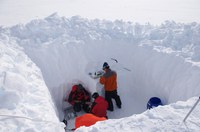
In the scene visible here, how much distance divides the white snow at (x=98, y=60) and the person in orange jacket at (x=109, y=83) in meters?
0.33

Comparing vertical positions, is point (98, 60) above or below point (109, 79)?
above

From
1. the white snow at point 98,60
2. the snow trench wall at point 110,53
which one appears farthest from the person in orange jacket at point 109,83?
the snow trench wall at point 110,53

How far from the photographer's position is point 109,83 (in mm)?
6480

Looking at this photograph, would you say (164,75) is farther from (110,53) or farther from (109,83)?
(110,53)

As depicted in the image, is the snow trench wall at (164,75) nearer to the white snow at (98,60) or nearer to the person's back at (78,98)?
the white snow at (98,60)

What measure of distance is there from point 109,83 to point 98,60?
4.68ft

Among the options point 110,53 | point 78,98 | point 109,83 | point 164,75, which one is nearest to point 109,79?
point 109,83

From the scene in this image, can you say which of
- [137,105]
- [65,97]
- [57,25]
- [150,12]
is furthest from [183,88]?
[150,12]

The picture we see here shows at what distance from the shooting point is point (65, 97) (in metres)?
7.05

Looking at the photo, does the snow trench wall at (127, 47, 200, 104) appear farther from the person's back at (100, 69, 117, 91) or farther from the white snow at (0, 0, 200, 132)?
the person's back at (100, 69, 117, 91)

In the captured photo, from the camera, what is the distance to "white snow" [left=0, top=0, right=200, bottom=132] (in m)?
5.35

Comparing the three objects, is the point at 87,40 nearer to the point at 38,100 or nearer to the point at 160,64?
the point at 160,64

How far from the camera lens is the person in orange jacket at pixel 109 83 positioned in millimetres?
6398

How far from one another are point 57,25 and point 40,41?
1.07 metres
